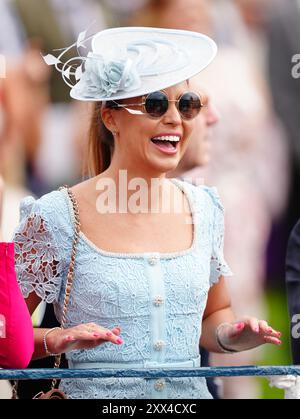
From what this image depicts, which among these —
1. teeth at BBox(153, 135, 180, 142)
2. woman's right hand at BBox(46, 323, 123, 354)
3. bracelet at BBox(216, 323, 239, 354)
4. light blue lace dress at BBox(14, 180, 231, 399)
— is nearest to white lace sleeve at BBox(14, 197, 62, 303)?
light blue lace dress at BBox(14, 180, 231, 399)

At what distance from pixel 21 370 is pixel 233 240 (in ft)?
4.06

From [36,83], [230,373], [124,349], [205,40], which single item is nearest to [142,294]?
[124,349]

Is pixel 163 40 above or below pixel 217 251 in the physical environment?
above

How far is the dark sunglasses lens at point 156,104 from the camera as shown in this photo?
9.14 feet

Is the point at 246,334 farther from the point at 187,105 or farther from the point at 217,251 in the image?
→ the point at 187,105

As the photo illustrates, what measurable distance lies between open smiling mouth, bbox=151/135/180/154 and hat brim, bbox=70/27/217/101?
137mm

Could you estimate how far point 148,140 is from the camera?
2.82m

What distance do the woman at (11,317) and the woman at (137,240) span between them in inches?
3.9

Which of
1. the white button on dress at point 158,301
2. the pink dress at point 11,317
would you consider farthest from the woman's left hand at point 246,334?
the pink dress at point 11,317

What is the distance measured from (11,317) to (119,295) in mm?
326

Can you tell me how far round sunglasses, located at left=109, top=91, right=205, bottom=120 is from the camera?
2.79m

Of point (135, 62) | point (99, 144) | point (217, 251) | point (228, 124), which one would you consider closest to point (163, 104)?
point (135, 62)

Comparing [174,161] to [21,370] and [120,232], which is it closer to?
[120,232]

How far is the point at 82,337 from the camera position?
97.6 inches
